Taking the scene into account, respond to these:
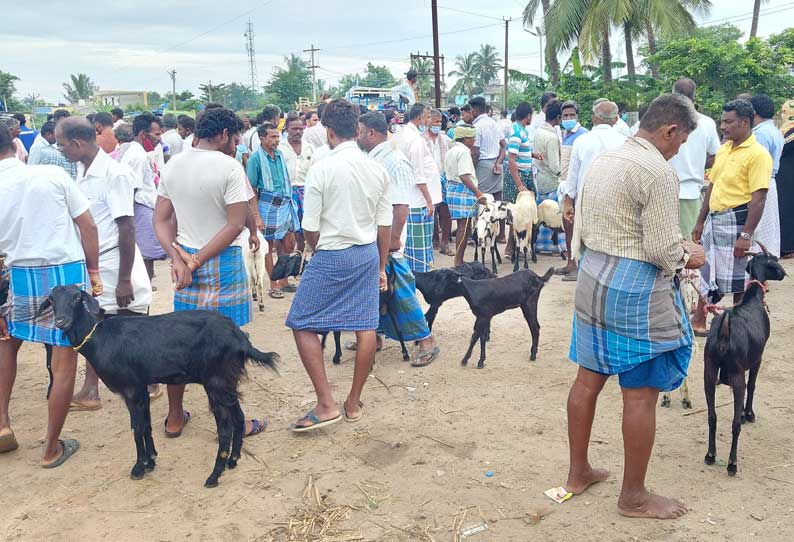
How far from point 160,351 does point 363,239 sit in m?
1.43

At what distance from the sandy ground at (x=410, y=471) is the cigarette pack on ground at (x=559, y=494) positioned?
5cm

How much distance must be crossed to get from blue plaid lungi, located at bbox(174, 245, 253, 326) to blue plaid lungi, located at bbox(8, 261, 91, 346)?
0.64 metres

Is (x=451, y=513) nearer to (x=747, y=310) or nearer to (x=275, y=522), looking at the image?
(x=275, y=522)

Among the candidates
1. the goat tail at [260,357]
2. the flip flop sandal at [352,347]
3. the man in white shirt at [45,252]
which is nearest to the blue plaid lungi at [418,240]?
the flip flop sandal at [352,347]

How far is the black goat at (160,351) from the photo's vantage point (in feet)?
12.7

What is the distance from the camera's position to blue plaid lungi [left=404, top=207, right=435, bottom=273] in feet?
21.2

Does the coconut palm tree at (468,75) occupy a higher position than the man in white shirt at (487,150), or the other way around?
the coconut palm tree at (468,75)

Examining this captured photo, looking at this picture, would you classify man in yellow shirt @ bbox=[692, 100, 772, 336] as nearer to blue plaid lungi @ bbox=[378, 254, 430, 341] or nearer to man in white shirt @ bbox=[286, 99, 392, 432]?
blue plaid lungi @ bbox=[378, 254, 430, 341]

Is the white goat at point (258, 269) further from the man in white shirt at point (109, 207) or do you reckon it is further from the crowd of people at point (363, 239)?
the man in white shirt at point (109, 207)

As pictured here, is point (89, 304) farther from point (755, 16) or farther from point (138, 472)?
point (755, 16)

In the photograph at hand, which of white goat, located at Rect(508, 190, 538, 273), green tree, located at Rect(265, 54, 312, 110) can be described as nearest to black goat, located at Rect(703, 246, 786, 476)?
white goat, located at Rect(508, 190, 538, 273)

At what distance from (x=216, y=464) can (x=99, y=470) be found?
0.81 meters

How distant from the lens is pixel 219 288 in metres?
4.36

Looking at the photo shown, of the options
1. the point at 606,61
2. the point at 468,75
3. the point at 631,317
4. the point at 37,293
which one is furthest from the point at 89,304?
the point at 468,75
